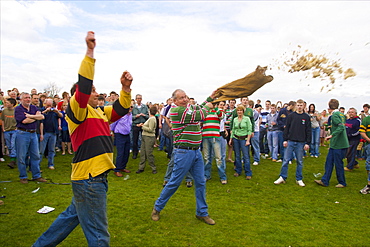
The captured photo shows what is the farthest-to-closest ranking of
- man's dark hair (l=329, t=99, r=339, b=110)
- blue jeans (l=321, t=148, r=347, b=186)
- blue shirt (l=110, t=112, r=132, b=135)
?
1. blue shirt (l=110, t=112, r=132, b=135)
2. man's dark hair (l=329, t=99, r=339, b=110)
3. blue jeans (l=321, t=148, r=347, b=186)

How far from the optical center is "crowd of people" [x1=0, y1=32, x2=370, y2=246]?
2.93 meters

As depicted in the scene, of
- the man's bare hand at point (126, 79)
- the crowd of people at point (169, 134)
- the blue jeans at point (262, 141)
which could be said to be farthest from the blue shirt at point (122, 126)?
the blue jeans at point (262, 141)

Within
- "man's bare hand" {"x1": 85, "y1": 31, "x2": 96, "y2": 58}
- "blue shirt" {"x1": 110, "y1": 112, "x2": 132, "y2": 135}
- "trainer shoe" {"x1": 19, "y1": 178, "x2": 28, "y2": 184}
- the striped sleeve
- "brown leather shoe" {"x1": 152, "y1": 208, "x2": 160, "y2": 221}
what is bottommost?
"brown leather shoe" {"x1": 152, "y1": 208, "x2": 160, "y2": 221}

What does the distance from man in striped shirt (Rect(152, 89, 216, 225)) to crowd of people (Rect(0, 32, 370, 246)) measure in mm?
18

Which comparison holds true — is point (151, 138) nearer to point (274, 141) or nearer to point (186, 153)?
point (186, 153)

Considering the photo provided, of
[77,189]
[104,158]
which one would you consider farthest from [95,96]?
[77,189]

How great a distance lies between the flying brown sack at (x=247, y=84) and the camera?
249 inches

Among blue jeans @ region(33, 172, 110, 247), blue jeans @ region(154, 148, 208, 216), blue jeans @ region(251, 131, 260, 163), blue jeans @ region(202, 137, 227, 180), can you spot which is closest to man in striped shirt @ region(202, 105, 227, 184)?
blue jeans @ region(202, 137, 227, 180)

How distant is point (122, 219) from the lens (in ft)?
17.2

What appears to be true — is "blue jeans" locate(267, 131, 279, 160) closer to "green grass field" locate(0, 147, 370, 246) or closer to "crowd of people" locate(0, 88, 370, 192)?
"crowd of people" locate(0, 88, 370, 192)

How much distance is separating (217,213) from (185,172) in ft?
4.39

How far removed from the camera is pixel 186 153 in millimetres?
5012

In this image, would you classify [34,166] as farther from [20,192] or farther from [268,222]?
[268,222]

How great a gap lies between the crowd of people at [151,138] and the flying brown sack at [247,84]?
0.69 m
